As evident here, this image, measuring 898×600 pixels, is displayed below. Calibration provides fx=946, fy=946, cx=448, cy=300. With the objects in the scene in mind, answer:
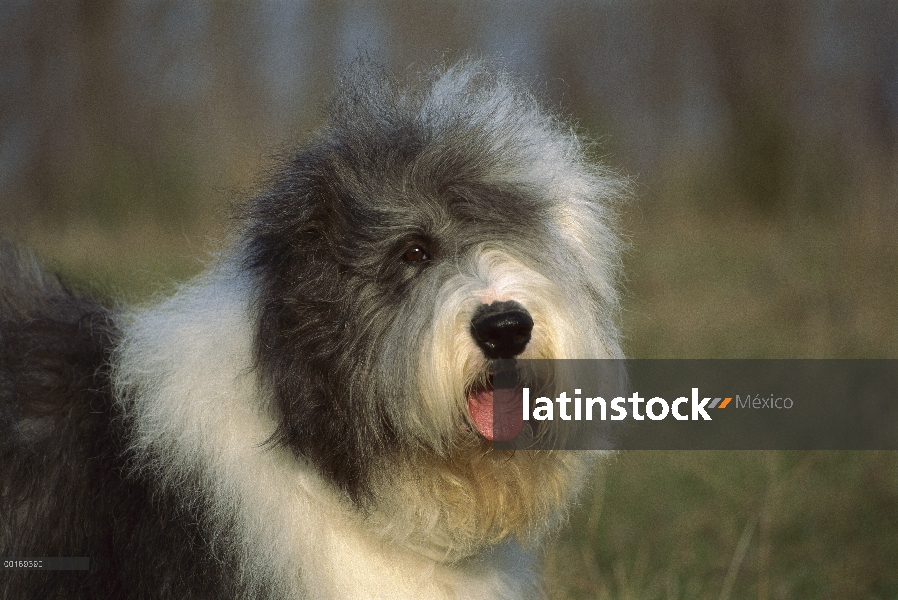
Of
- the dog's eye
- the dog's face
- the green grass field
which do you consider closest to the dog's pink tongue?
the dog's face

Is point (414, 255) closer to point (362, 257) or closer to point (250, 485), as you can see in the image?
point (362, 257)

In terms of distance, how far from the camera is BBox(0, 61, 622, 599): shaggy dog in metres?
2.49

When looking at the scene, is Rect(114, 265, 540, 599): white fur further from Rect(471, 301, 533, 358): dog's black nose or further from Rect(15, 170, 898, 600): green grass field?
Rect(471, 301, 533, 358): dog's black nose

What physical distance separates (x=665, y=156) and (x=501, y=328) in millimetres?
7648

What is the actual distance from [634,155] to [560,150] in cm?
649

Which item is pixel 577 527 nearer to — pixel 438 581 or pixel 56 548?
pixel 438 581

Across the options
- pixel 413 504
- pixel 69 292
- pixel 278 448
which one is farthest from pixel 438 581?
pixel 69 292

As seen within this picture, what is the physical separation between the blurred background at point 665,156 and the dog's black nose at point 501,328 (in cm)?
301

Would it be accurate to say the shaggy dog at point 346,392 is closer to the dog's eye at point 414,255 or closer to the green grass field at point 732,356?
the dog's eye at point 414,255

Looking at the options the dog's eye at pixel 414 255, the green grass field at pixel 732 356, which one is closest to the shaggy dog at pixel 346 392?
the dog's eye at pixel 414 255

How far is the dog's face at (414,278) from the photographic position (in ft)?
7.85

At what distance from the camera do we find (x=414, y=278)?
254 cm

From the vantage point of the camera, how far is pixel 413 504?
2.61 m

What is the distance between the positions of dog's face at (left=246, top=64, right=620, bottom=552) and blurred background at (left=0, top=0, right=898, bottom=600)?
110 inches
